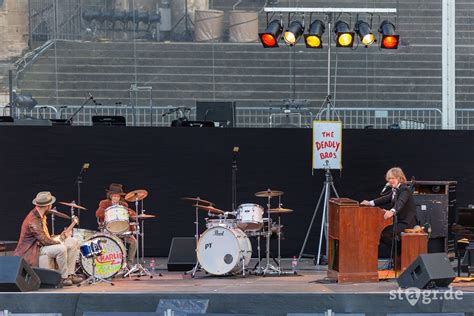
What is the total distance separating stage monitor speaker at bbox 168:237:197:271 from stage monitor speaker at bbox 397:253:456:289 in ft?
14.4

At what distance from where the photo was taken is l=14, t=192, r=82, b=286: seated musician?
15.5 m

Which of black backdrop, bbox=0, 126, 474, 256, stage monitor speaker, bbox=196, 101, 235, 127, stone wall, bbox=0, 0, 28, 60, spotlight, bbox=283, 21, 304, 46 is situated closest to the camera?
spotlight, bbox=283, 21, 304, 46

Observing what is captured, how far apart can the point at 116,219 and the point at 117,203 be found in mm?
347

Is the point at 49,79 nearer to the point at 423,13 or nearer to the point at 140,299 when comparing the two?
the point at 423,13

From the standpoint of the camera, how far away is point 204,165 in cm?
1864

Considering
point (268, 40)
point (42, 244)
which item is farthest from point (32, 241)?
point (268, 40)

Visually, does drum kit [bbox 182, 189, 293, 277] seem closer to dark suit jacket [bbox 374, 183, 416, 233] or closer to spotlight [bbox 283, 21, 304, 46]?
dark suit jacket [bbox 374, 183, 416, 233]

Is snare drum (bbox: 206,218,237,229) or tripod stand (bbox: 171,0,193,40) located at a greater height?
tripod stand (bbox: 171,0,193,40)

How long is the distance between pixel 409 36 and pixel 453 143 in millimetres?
2204

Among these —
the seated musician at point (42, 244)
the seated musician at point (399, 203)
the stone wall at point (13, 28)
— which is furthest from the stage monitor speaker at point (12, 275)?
the stone wall at point (13, 28)

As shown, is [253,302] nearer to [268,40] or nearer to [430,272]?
[430,272]

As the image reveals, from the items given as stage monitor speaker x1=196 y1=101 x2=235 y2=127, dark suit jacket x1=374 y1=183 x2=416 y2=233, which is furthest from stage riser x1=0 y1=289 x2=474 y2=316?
stage monitor speaker x1=196 y1=101 x2=235 y2=127

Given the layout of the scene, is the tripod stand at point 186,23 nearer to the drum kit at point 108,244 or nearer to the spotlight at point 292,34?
the spotlight at point 292,34

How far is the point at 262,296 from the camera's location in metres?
11.9
